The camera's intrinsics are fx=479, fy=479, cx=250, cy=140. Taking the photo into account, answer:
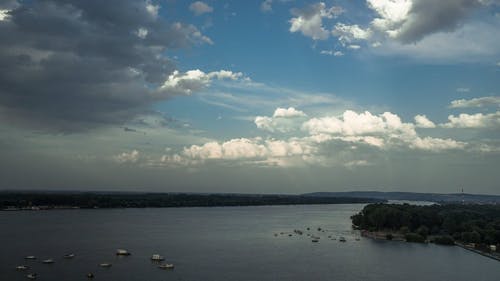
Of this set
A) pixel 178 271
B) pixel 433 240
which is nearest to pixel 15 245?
pixel 178 271

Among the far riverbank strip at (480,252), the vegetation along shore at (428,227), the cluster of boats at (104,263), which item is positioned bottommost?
the far riverbank strip at (480,252)

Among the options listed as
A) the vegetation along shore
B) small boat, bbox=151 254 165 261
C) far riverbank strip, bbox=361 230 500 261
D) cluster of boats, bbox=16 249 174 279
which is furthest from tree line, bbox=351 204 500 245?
cluster of boats, bbox=16 249 174 279

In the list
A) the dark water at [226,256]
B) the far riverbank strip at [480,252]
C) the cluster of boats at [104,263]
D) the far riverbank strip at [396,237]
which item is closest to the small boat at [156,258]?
the cluster of boats at [104,263]

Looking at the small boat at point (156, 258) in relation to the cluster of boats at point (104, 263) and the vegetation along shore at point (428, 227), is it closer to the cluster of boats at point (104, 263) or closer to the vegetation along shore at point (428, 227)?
the cluster of boats at point (104, 263)

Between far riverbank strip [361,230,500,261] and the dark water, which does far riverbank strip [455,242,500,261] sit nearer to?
far riverbank strip [361,230,500,261]

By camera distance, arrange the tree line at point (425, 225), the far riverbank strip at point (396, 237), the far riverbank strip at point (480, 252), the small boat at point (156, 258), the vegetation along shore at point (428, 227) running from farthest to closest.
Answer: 1. the tree line at point (425, 225)
2. the vegetation along shore at point (428, 227)
3. the far riverbank strip at point (396, 237)
4. the far riverbank strip at point (480, 252)
5. the small boat at point (156, 258)

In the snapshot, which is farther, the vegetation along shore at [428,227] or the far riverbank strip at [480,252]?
the vegetation along shore at [428,227]

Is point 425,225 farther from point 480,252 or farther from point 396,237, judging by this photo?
point 480,252

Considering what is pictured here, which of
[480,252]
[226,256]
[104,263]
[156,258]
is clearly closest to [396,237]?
[480,252]
